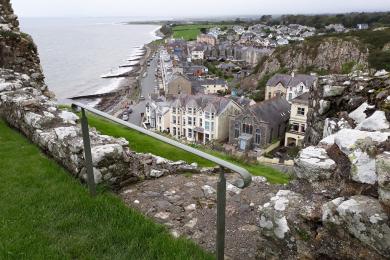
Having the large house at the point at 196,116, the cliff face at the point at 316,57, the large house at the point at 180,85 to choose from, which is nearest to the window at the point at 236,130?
the large house at the point at 196,116

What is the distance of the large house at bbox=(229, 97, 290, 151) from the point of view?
4094cm

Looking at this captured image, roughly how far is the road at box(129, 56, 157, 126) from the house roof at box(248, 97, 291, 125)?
17.0 meters

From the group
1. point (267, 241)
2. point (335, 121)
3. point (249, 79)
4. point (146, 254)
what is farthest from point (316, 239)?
point (249, 79)

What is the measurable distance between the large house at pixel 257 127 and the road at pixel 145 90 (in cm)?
1485

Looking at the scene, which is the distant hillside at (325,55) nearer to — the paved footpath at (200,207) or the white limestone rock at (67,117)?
the white limestone rock at (67,117)

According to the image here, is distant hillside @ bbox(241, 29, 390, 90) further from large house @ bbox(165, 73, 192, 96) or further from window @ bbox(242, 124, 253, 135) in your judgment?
window @ bbox(242, 124, 253, 135)

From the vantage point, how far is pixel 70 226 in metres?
4.37

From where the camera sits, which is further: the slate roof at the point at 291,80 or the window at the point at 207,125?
the slate roof at the point at 291,80

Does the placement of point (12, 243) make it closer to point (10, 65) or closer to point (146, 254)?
point (146, 254)

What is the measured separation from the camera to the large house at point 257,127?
40938mm

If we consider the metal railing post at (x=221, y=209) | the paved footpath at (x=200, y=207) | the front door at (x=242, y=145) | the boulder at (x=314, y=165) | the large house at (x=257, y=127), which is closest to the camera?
the metal railing post at (x=221, y=209)

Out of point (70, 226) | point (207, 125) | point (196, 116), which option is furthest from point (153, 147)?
point (196, 116)

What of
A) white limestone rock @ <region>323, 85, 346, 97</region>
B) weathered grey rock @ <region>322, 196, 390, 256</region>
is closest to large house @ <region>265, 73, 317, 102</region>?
white limestone rock @ <region>323, 85, 346, 97</region>

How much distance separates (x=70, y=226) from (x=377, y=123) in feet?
12.4
